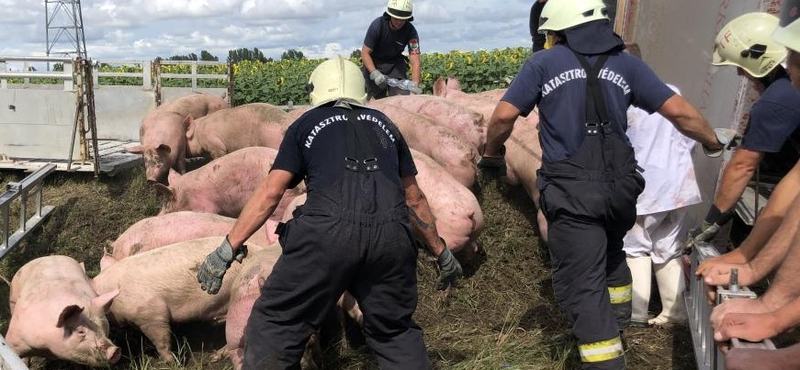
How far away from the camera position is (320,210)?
316 cm

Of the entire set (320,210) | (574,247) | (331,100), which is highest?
(331,100)

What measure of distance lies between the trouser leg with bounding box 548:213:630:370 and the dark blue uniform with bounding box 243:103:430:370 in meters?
0.78

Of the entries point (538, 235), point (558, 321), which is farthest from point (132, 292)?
point (538, 235)

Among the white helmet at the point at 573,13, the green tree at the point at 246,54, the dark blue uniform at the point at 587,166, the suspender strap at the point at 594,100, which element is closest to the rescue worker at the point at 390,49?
the white helmet at the point at 573,13

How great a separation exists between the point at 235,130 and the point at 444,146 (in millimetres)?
2673

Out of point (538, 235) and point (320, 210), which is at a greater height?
point (320, 210)

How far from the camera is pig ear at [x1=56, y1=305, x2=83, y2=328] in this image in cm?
402

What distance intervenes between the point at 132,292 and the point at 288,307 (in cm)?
178

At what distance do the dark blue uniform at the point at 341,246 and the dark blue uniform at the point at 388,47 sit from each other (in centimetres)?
524

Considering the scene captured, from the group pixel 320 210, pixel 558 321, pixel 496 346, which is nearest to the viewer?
pixel 320 210

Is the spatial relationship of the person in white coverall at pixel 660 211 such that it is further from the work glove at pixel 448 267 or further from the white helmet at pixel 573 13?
the work glove at pixel 448 267

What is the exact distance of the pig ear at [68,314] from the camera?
13.2ft

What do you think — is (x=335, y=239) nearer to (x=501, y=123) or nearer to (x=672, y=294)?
(x=501, y=123)

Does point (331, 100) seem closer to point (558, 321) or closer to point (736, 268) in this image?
point (736, 268)
